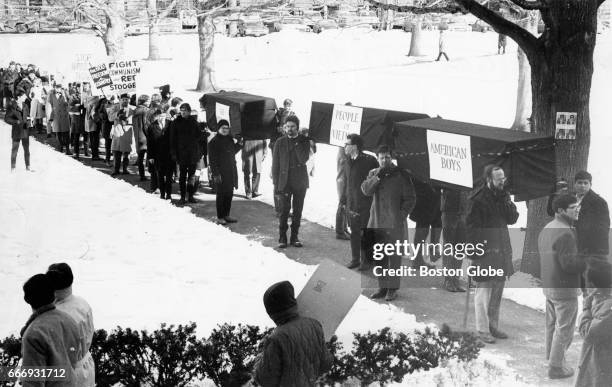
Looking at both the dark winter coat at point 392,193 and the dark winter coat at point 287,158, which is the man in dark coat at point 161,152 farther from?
the dark winter coat at point 392,193

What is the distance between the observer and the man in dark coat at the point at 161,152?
46.8 feet

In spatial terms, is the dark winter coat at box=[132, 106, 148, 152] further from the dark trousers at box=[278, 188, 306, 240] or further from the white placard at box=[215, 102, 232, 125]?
the dark trousers at box=[278, 188, 306, 240]

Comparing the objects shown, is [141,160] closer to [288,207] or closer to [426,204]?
[288,207]

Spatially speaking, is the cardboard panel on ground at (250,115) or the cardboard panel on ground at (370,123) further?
the cardboard panel on ground at (250,115)

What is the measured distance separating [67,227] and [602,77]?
21.2m

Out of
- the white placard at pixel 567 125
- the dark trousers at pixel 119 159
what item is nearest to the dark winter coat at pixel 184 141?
the dark trousers at pixel 119 159

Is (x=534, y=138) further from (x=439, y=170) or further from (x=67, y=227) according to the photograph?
(x=67, y=227)

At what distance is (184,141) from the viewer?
1389 centimetres

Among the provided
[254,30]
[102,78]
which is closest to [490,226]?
[102,78]

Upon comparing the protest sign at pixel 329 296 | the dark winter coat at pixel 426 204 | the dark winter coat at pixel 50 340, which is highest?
the protest sign at pixel 329 296

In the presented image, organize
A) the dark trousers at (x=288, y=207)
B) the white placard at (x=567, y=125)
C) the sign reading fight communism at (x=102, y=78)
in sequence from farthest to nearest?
1. the sign reading fight communism at (x=102, y=78)
2. the dark trousers at (x=288, y=207)
3. the white placard at (x=567, y=125)

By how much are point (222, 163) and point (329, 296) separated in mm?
7851

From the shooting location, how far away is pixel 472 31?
5062 cm

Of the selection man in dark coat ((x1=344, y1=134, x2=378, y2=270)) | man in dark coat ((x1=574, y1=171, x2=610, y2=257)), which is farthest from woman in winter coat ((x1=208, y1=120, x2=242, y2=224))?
man in dark coat ((x1=574, y1=171, x2=610, y2=257))
